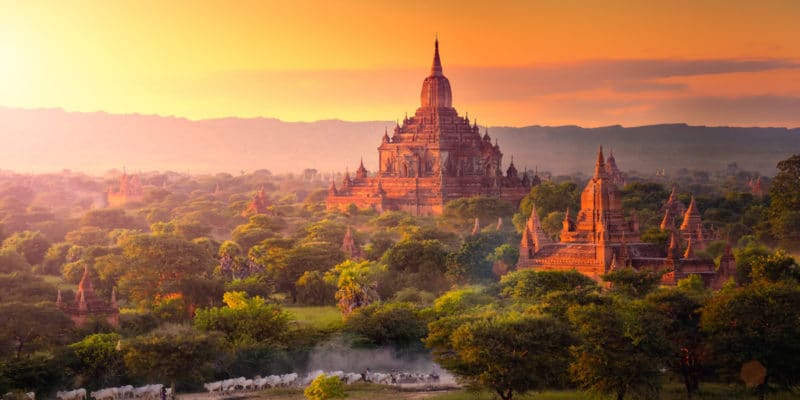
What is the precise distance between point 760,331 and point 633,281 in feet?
29.1

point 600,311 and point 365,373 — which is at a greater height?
point 600,311

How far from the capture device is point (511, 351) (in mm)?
35250

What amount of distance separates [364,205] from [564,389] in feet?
215

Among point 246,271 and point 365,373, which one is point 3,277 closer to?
point 246,271

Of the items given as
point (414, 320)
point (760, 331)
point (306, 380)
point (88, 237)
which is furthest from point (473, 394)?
point (88, 237)

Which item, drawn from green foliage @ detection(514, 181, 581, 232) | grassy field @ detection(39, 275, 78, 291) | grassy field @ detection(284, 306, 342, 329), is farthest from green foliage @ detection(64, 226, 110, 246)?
grassy field @ detection(284, 306, 342, 329)

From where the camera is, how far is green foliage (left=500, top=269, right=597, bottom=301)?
149 feet

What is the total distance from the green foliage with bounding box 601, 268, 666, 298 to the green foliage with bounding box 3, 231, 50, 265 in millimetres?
50129

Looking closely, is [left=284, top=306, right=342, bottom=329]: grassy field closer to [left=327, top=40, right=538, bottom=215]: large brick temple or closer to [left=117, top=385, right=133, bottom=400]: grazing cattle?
[left=117, top=385, right=133, bottom=400]: grazing cattle

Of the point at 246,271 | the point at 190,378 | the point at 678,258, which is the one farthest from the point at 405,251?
the point at 190,378

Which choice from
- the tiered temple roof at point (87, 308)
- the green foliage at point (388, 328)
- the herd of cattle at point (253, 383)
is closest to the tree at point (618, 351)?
the herd of cattle at point (253, 383)

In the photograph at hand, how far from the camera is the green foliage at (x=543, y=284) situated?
45.3 m

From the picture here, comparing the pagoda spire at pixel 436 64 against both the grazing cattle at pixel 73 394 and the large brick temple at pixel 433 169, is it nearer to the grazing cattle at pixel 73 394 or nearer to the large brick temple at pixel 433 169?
the large brick temple at pixel 433 169

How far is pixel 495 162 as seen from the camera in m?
106
